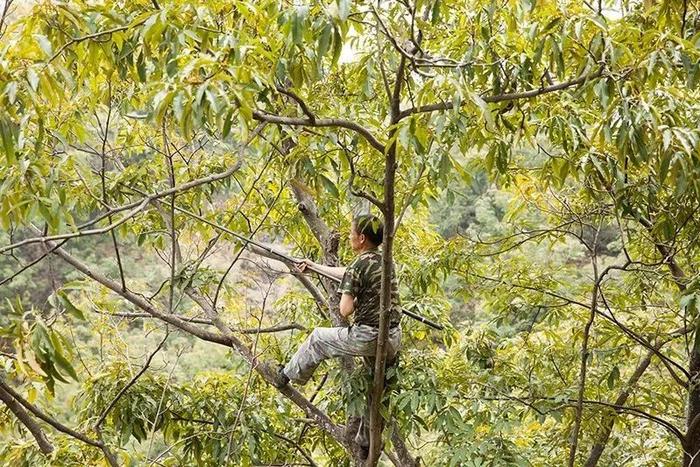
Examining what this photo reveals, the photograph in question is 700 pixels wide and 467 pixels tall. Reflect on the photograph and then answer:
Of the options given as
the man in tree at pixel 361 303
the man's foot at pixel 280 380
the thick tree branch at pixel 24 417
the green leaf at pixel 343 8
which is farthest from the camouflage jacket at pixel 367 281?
the green leaf at pixel 343 8

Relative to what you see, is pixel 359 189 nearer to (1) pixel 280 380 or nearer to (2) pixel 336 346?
(2) pixel 336 346

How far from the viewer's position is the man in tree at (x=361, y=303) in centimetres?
284

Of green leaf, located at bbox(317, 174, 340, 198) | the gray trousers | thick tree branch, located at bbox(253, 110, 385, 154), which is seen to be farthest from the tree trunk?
thick tree branch, located at bbox(253, 110, 385, 154)

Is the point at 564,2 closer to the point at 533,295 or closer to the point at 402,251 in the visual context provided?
the point at 533,295

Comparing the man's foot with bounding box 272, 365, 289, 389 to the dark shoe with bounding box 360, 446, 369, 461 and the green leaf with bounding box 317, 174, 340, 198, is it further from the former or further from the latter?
the green leaf with bounding box 317, 174, 340, 198

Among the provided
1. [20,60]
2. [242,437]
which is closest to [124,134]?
[242,437]

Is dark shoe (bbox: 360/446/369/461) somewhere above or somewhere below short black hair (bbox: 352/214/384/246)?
below

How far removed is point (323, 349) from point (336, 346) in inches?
4.4

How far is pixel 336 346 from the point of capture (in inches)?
121

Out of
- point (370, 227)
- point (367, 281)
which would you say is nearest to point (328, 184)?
point (370, 227)

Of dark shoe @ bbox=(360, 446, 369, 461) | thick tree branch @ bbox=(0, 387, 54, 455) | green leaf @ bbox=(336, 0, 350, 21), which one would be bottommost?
thick tree branch @ bbox=(0, 387, 54, 455)

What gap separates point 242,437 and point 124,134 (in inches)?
72.7

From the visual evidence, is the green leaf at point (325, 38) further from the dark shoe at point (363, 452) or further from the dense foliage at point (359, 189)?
the dark shoe at point (363, 452)

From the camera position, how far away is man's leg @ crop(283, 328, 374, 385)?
2.98 meters
